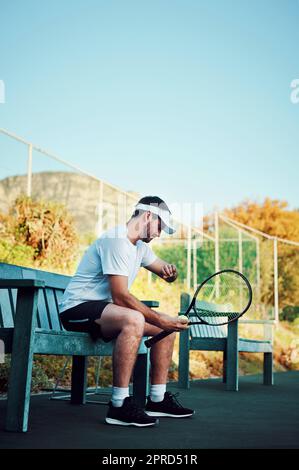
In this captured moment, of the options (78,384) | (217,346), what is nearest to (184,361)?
(217,346)

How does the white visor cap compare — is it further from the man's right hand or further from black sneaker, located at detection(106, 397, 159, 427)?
black sneaker, located at detection(106, 397, 159, 427)

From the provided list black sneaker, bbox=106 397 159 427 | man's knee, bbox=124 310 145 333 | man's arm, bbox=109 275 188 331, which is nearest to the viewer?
black sneaker, bbox=106 397 159 427

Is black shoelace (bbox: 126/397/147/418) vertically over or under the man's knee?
under

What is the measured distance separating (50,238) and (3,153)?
1335 millimetres

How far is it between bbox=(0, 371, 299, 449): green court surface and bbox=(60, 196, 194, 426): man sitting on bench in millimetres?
160

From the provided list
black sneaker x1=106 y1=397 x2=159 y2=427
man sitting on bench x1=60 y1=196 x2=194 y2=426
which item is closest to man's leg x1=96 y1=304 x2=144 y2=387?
man sitting on bench x1=60 y1=196 x2=194 y2=426

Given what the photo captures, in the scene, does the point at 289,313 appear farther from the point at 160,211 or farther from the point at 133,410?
the point at 133,410

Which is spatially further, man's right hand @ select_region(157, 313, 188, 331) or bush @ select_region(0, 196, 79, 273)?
bush @ select_region(0, 196, 79, 273)

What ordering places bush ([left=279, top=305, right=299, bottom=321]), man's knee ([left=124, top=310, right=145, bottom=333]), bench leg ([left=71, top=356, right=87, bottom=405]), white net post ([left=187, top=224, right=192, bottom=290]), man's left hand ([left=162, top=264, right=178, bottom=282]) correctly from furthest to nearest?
1. bush ([left=279, top=305, right=299, bottom=321])
2. white net post ([left=187, top=224, right=192, bottom=290])
3. bench leg ([left=71, top=356, right=87, bottom=405])
4. man's left hand ([left=162, top=264, right=178, bottom=282])
5. man's knee ([left=124, top=310, right=145, bottom=333])

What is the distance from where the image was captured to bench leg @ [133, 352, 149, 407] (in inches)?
171

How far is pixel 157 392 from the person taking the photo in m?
4.10

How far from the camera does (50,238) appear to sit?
30.9 ft

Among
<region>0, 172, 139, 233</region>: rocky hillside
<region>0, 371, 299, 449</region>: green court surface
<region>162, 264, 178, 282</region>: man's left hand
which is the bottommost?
<region>0, 371, 299, 449</region>: green court surface
